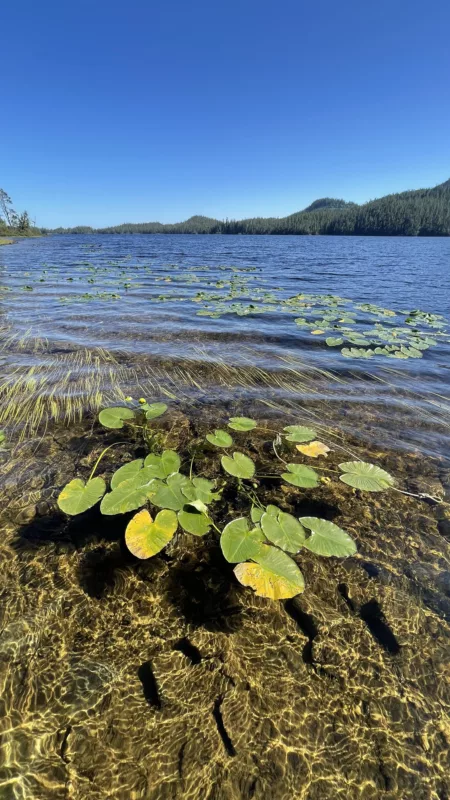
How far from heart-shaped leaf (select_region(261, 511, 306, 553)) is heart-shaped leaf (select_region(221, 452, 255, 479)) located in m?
0.47

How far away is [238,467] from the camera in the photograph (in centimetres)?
293

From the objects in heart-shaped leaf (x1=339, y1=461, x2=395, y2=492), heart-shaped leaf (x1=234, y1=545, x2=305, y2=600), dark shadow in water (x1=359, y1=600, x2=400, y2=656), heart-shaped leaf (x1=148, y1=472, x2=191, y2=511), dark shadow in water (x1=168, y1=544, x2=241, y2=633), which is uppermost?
heart-shaped leaf (x1=148, y1=472, x2=191, y2=511)

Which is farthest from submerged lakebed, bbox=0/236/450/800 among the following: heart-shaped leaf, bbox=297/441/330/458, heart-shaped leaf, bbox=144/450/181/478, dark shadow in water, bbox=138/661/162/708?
heart-shaped leaf, bbox=144/450/181/478

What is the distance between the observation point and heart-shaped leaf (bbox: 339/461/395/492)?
2.78 m

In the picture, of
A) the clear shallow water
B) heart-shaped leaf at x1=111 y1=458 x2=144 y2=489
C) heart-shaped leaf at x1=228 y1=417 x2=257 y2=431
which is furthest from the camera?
the clear shallow water

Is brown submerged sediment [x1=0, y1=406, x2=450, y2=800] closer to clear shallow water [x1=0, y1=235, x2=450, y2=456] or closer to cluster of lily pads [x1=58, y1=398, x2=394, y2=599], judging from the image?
cluster of lily pads [x1=58, y1=398, x2=394, y2=599]

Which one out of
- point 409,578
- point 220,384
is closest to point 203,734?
point 409,578

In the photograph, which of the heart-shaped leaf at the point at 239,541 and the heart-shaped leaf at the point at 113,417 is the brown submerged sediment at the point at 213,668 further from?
the heart-shaped leaf at the point at 113,417

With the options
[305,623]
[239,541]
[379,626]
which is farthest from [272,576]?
[379,626]

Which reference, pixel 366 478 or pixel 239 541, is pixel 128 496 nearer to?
pixel 239 541

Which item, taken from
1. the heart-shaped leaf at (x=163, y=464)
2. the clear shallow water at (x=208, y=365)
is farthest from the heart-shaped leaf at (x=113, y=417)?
the clear shallow water at (x=208, y=365)

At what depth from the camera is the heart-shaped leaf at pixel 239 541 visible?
2055mm

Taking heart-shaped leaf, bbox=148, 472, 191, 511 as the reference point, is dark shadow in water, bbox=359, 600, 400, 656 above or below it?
below

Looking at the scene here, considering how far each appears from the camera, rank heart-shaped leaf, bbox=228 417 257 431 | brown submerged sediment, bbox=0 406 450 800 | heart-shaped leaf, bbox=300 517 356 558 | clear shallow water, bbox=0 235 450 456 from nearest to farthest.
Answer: brown submerged sediment, bbox=0 406 450 800, heart-shaped leaf, bbox=300 517 356 558, heart-shaped leaf, bbox=228 417 257 431, clear shallow water, bbox=0 235 450 456
